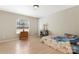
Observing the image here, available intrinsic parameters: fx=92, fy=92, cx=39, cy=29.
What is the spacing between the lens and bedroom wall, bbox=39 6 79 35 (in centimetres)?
454

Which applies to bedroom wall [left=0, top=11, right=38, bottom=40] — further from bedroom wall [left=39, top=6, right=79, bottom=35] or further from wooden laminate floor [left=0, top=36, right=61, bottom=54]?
bedroom wall [left=39, top=6, right=79, bottom=35]

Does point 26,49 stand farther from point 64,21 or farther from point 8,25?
point 64,21

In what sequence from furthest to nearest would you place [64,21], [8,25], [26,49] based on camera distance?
[8,25] → [64,21] → [26,49]

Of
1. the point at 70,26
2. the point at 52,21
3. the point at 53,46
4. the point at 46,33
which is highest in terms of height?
the point at 52,21

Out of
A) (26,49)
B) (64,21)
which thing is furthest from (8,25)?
(64,21)

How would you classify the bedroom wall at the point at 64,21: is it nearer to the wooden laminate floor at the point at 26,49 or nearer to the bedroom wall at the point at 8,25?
the wooden laminate floor at the point at 26,49

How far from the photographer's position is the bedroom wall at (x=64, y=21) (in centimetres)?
454

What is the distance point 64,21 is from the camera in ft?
17.5

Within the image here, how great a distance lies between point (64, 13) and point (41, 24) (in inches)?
120

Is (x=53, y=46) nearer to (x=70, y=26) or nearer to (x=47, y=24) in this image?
(x=70, y=26)

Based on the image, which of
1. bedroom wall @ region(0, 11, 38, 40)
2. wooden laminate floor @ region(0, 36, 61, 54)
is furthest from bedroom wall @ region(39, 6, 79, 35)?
bedroom wall @ region(0, 11, 38, 40)
